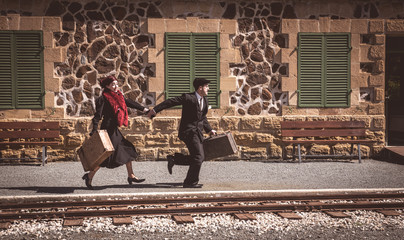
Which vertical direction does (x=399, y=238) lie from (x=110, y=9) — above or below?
below

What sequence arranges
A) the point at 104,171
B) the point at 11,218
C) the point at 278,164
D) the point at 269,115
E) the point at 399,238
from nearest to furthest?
the point at 399,238, the point at 11,218, the point at 104,171, the point at 278,164, the point at 269,115

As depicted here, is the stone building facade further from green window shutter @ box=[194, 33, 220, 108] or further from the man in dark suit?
the man in dark suit

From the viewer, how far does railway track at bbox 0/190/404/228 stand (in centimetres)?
643

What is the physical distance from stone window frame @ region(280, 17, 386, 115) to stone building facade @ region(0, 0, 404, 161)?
0.08 ft

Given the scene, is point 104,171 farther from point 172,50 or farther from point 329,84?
point 329,84

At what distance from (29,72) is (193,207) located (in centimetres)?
670

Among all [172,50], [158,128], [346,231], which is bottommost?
[346,231]

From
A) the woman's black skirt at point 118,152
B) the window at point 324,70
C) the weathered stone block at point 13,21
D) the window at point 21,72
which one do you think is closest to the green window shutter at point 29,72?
the window at point 21,72

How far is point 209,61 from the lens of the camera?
12164mm

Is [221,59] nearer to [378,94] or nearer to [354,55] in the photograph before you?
[354,55]

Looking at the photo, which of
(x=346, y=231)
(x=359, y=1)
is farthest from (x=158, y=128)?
(x=346, y=231)

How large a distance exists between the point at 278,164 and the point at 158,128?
2.85 metres

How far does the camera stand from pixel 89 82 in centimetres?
1197

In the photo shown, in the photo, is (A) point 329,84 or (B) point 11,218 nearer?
(B) point 11,218
